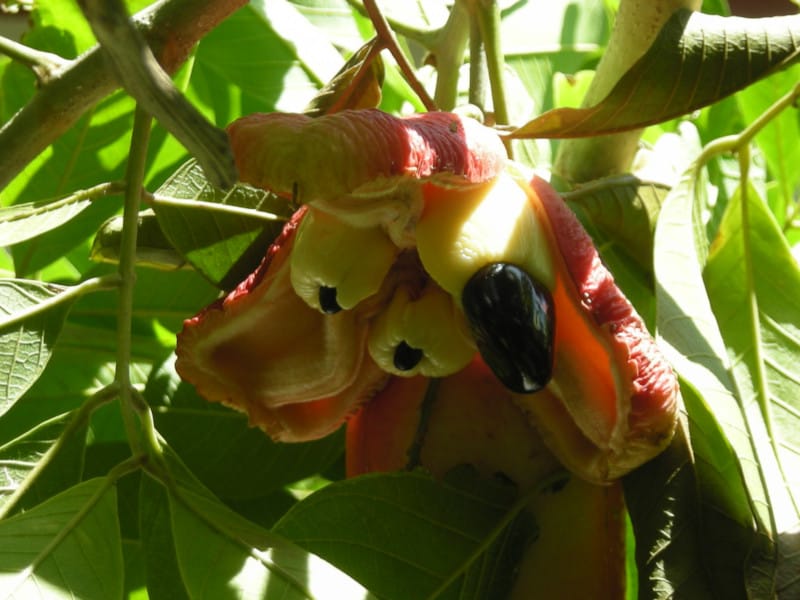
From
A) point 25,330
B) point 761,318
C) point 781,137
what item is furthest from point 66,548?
point 781,137

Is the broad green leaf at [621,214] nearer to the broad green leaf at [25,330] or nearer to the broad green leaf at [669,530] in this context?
the broad green leaf at [669,530]

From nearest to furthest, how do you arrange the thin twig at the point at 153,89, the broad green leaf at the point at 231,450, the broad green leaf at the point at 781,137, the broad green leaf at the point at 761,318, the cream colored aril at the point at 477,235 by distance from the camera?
the thin twig at the point at 153,89, the cream colored aril at the point at 477,235, the broad green leaf at the point at 761,318, the broad green leaf at the point at 231,450, the broad green leaf at the point at 781,137

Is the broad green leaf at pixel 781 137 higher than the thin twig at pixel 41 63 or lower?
lower

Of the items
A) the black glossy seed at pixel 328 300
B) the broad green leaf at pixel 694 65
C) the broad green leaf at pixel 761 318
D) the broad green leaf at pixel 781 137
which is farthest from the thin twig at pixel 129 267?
the broad green leaf at pixel 781 137

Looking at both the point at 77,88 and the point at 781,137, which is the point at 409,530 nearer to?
the point at 77,88

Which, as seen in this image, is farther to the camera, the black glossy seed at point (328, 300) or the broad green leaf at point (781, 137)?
the broad green leaf at point (781, 137)

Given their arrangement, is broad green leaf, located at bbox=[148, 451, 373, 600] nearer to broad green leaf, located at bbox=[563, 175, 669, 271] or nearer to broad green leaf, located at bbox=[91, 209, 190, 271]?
broad green leaf, located at bbox=[91, 209, 190, 271]

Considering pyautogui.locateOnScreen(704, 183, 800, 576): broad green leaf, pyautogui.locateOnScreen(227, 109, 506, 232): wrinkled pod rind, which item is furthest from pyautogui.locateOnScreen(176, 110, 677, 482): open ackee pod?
pyautogui.locateOnScreen(704, 183, 800, 576): broad green leaf
